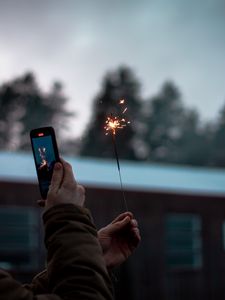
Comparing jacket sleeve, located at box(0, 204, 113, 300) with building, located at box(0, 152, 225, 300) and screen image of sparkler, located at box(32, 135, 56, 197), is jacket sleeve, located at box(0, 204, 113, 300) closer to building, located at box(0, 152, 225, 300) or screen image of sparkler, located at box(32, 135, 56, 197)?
screen image of sparkler, located at box(32, 135, 56, 197)

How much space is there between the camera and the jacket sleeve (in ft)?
4.67

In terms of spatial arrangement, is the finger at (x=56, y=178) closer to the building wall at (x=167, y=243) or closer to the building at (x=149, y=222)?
the building at (x=149, y=222)

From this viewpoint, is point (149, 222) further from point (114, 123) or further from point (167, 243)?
point (114, 123)

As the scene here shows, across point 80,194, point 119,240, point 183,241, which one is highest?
point 80,194

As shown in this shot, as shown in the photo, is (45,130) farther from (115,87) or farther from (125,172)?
(115,87)

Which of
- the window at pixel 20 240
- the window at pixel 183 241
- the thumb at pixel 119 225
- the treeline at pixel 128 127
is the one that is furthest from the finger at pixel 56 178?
the treeline at pixel 128 127

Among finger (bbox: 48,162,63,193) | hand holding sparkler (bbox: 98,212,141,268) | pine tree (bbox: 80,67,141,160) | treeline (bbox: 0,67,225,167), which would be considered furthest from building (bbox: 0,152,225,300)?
treeline (bbox: 0,67,225,167)

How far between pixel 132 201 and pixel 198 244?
2434 millimetres

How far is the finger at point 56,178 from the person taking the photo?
1621 millimetres

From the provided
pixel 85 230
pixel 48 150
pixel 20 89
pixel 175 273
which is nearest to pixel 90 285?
pixel 85 230

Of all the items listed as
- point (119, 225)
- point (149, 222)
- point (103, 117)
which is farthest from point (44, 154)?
point (103, 117)

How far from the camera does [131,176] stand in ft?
56.0

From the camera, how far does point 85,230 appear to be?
1.54m

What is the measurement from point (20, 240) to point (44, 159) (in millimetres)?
13419
